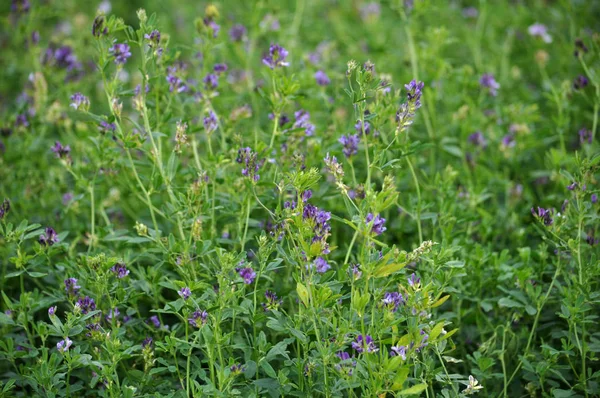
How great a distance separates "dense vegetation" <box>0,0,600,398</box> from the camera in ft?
7.97

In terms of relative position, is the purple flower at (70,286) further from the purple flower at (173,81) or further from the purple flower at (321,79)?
the purple flower at (321,79)

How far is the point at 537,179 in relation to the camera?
4.03m

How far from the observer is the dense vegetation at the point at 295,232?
243 centimetres

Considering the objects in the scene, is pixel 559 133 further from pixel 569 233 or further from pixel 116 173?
pixel 116 173

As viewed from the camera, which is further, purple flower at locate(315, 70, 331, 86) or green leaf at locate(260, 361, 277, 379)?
purple flower at locate(315, 70, 331, 86)

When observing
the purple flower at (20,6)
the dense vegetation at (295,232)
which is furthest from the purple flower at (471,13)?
the purple flower at (20,6)

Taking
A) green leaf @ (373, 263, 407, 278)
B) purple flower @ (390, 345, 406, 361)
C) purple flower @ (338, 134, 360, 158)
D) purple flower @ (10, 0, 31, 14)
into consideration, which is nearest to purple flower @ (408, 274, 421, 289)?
green leaf @ (373, 263, 407, 278)

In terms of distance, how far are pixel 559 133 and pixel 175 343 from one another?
2438mm

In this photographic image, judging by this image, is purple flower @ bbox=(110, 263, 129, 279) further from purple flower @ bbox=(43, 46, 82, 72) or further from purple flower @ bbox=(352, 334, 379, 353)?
purple flower @ bbox=(43, 46, 82, 72)

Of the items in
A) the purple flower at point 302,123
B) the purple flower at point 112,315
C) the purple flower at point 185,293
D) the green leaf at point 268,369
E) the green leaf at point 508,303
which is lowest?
the green leaf at point 508,303

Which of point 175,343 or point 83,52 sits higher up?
point 83,52

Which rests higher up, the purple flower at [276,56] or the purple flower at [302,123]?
the purple flower at [276,56]

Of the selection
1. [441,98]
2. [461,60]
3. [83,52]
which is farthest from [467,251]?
[83,52]

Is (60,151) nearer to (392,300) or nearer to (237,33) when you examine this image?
(237,33)
